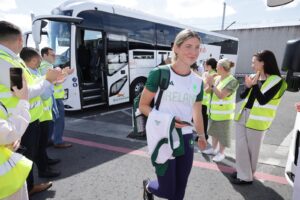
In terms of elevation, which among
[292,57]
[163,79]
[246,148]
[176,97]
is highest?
[292,57]

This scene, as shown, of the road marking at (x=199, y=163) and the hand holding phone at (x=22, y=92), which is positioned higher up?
the hand holding phone at (x=22, y=92)

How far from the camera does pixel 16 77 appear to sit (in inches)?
66.6

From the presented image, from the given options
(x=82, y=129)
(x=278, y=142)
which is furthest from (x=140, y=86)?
(x=278, y=142)

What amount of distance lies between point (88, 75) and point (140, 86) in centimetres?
194

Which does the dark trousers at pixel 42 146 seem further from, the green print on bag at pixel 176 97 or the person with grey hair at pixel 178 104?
the green print on bag at pixel 176 97

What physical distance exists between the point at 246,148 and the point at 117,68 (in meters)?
5.79

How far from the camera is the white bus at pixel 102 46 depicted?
7258mm

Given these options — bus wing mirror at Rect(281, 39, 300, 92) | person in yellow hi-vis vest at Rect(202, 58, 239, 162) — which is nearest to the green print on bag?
bus wing mirror at Rect(281, 39, 300, 92)

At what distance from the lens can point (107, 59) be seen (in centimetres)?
810

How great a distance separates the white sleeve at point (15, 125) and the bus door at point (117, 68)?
6.40 meters

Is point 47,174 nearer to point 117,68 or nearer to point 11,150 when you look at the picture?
point 11,150

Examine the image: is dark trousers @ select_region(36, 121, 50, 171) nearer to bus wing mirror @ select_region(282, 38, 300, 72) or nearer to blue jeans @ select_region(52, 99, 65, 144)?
blue jeans @ select_region(52, 99, 65, 144)

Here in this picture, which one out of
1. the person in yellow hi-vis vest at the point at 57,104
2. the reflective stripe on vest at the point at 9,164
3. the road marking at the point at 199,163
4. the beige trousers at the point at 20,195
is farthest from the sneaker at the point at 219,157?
the reflective stripe on vest at the point at 9,164

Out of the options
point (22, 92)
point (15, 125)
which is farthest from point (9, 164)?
point (22, 92)
